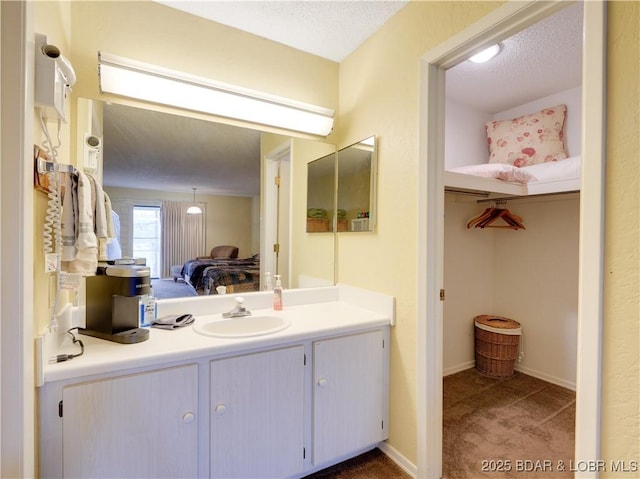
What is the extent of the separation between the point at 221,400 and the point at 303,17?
1.92 meters

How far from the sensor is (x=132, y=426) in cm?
108

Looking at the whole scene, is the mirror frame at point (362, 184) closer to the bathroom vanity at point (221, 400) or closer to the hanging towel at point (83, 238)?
the bathroom vanity at point (221, 400)

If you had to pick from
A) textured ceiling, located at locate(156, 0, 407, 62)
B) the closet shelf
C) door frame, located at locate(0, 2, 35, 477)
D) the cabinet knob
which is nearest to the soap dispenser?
the cabinet knob

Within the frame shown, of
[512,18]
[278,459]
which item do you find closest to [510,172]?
[512,18]

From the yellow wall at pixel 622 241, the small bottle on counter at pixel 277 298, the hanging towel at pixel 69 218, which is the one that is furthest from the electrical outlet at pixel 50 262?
the yellow wall at pixel 622 241

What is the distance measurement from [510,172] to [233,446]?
232 centimetres

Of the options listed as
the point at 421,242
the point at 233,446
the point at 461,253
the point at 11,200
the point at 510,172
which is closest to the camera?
the point at 11,200

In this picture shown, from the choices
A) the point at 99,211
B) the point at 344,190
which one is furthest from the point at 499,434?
the point at 99,211

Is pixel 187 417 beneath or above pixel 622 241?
beneath

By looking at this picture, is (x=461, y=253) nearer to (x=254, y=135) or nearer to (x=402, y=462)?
(x=402, y=462)

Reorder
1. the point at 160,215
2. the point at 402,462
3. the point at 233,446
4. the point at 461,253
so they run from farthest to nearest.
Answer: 1. the point at 461,253
2. the point at 160,215
3. the point at 402,462
4. the point at 233,446

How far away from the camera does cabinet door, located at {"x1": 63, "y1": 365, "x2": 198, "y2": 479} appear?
39.9 inches

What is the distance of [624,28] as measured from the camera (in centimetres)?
83

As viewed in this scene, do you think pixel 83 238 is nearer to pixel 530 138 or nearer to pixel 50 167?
pixel 50 167
